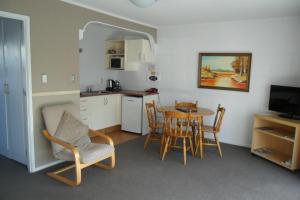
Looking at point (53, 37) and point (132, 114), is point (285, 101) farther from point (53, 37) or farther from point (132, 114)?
point (53, 37)

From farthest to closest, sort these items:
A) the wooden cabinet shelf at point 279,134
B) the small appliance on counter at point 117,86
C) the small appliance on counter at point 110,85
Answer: the small appliance on counter at point 117,86 < the small appliance on counter at point 110,85 < the wooden cabinet shelf at point 279,134

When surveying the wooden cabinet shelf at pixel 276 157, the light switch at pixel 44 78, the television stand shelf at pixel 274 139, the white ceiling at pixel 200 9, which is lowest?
the wooden cabinet shelf at pixel 276 157

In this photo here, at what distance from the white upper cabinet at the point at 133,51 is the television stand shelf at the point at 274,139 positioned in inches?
102

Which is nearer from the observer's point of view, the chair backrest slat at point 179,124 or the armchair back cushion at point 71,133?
the armchair back cushion at point 71,133

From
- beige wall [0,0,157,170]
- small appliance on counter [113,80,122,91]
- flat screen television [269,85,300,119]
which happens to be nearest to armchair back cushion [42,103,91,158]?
beige wall [0,0,157,170]

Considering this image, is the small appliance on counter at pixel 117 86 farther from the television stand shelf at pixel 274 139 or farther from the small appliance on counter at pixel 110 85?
the television stand shelf at pixel 274 139

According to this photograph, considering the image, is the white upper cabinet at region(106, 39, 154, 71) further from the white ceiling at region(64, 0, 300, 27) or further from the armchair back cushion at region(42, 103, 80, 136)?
the armchair back cushion at region(42, 103, 80, 136)

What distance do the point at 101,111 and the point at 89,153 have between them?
203cm

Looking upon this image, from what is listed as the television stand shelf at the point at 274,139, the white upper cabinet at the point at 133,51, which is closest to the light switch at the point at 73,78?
the white upper cabinet at the point at 133,51

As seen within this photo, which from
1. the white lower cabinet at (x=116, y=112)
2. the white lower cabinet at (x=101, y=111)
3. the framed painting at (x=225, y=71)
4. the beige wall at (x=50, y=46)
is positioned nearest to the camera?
the beige wall at (x=50, y=46)

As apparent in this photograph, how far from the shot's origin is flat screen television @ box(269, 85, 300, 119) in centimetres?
376

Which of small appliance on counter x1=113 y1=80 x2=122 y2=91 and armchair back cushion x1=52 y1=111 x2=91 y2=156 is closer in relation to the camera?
armchair back cushion x1=52 y1=111 x2=91 y2=156

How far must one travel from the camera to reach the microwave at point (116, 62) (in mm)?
5579

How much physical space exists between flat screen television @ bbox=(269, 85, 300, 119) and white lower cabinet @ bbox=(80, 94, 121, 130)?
3057mm
